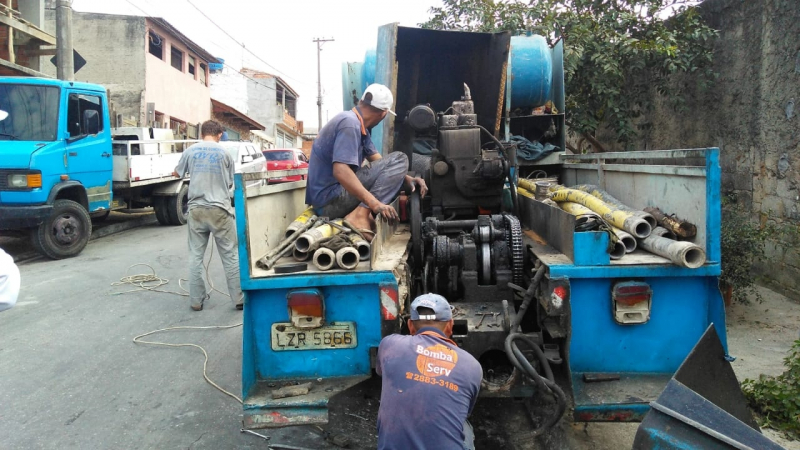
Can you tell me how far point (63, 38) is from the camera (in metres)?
12.1

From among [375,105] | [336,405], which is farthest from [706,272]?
[375,105]

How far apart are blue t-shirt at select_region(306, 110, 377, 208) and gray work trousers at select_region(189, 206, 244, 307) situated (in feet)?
7.02

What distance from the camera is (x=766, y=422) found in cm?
352

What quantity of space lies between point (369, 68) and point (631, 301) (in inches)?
161

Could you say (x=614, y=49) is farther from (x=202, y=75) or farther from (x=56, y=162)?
(x=202, y=75)

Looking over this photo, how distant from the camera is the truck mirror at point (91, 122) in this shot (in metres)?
9.26

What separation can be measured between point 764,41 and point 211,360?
6.52 meters

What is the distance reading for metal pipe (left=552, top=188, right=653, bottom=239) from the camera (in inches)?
120

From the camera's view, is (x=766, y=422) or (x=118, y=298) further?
(x=118, y=298)

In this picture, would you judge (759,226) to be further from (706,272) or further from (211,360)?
(211,360)

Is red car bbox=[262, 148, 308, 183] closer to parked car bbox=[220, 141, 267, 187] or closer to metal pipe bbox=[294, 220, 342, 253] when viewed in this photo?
parked car bbox=[220, 141, 267, 187]

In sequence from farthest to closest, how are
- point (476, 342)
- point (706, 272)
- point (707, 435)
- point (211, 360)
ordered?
1. point (211, 360)
2. point (476, 342)
3. point (706, 272)
4. point (707, 435)

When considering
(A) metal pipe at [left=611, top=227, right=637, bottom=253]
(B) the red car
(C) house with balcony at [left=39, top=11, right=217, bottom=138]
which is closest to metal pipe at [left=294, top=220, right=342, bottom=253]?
(A) metal pipe at [left=611, top=227, right=637, bottom=253]

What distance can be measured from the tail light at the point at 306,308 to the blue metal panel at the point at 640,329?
1.28 metres
